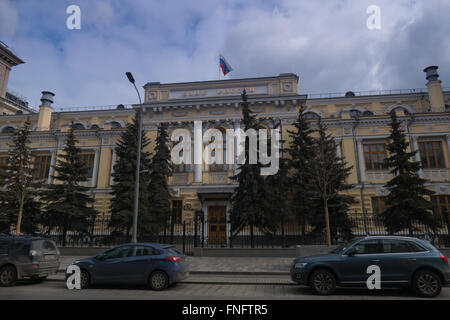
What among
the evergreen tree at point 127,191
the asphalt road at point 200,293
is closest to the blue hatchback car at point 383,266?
the asphalt road at point 200,293

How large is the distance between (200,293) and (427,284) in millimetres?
6052

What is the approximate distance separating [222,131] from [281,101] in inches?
246

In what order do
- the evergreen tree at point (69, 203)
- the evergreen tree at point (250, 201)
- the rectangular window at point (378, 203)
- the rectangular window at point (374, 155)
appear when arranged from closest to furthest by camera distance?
1. the evergreen tree at point (250, 201)
2. the evergreen tree at point (69, 203)
3. the rectangular window at point (378, 203)
4. the rectangular window at point (374, 155)

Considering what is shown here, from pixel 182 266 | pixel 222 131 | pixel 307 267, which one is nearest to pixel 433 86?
pixel 222 131

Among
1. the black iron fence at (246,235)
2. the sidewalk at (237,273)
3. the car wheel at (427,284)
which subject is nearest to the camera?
the car wheel at (427,284)

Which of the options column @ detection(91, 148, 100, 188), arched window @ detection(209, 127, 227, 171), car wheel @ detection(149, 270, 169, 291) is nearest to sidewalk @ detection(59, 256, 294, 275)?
car wheel @ detection(149, 270, 169, 291)

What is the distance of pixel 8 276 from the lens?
8.81 metres

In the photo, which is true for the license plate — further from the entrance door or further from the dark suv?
the entrance door

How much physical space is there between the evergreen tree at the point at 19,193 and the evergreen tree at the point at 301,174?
711 inches

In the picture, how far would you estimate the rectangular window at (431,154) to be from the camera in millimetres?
24656

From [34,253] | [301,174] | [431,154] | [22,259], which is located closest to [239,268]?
[34,253]

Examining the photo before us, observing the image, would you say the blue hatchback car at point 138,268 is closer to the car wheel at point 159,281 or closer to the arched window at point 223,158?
the car wheel at point 159,281

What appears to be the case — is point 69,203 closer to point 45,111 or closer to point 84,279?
point 84,279

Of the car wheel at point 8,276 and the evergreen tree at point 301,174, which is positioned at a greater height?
the evergreen tree at point 301,174
